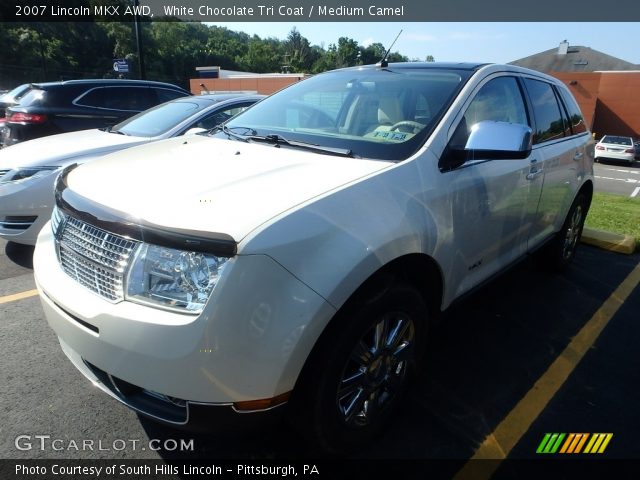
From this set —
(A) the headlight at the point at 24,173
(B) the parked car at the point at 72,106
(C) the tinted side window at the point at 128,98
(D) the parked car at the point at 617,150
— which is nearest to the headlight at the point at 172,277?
(A) the headlight at the point at 24,173

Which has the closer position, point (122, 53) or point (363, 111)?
point (363, 111)

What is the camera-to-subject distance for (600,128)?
34.6 m

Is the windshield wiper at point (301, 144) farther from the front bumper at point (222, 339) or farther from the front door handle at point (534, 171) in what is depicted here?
the front door handle at point (534, 171)

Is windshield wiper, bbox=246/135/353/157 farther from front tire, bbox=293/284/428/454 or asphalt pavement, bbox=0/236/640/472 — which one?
asphalt pavement, bbox=0/236/640/472

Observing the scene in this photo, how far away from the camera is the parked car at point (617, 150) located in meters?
25.0

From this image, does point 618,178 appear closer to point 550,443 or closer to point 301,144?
point 550,443

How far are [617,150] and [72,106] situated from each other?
2738 cm

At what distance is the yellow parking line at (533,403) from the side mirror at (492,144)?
55.1 inches

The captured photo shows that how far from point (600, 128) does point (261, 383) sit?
132ft

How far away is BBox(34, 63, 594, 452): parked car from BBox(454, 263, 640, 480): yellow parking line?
0.51 meters

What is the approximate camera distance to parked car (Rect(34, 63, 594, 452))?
5.22ft

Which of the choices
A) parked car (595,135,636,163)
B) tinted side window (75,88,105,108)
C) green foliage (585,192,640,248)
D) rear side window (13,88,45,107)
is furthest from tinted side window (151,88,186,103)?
parked car (595,135,636,163)

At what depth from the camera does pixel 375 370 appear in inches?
84.9

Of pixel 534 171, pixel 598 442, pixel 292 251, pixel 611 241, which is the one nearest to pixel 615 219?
pixel 611 241
